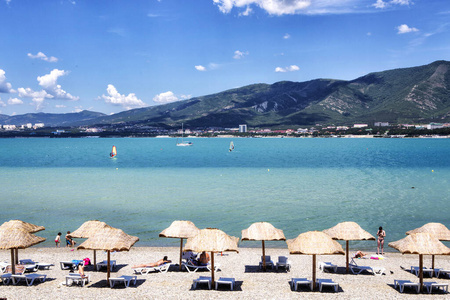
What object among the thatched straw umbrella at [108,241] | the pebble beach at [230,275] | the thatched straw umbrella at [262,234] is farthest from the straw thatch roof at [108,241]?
the thatched straw umbrella at [262,234]

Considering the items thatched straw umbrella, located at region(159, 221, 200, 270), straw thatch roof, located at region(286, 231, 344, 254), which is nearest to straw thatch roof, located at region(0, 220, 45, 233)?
thatched straw umbrella, located at region(159, 221, 200, 270)

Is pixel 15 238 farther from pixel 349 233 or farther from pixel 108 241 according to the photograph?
pixel 349 233

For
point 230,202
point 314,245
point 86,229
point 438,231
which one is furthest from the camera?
point 230,202

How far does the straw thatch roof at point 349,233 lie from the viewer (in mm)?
16562

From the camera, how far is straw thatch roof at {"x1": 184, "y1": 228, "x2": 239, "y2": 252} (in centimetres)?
1452

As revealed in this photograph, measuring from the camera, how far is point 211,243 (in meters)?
14.6

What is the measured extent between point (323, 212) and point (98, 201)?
81.1ft

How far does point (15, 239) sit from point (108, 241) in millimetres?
4493

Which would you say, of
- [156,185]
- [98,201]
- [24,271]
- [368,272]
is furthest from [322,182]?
[24,271]

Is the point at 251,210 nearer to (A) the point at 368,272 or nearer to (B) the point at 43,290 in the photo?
(A) the point at 368,272

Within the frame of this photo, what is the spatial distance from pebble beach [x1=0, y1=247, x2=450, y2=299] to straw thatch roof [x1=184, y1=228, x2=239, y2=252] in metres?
2.04

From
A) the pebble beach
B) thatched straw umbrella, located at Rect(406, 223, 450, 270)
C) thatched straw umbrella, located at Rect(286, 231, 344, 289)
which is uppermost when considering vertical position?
thatched straw umbrella, located at Rect(286, 231, 344, 289)

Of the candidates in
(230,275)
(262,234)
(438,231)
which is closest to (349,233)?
(262,234)

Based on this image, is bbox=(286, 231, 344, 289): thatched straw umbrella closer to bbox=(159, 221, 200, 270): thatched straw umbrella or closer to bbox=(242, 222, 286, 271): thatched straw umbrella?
bbox=(242, 222, 286, 271): thatched straw umbrella
